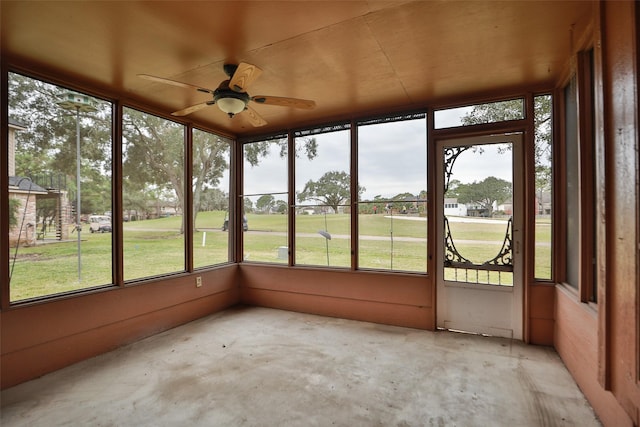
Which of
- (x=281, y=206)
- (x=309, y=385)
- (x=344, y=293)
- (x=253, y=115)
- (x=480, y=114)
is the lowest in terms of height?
(x=309, y=385)

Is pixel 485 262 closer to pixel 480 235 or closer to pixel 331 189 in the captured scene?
pixel 480 235

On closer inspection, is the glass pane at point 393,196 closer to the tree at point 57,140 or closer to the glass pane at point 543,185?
the glass pane at point 543,185

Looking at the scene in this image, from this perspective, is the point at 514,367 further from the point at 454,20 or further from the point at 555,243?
the point at 454,20

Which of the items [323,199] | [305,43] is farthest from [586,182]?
[323,199]

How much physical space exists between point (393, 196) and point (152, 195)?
2934 mm

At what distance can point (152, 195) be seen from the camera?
3488mm

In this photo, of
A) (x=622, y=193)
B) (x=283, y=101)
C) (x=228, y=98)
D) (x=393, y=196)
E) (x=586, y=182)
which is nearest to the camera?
(x=622, y=193)

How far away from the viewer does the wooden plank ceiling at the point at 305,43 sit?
1.86m

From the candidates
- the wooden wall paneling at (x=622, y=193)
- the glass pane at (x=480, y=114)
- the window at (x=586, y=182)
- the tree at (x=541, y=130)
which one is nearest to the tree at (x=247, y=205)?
the glass pane at (x=480, y=114)

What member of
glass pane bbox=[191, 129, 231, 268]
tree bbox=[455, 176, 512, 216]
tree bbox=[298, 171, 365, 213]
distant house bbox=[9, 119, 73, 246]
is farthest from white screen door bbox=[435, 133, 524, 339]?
distant house bbox=[9, 119, 73, 246]

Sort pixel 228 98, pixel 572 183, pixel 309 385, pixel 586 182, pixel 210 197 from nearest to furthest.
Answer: pixel 586 182, pixel 309 385, pixel 228 98, pixel 572 183, pixel 210 197

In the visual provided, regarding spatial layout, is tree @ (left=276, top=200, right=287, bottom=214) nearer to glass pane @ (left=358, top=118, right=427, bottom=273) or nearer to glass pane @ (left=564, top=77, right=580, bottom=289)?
glass pane @ (left=358, top=118, right=427, bottom=273)

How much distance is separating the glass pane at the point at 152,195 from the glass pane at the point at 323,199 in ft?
5.22

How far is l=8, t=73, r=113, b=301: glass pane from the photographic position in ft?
8.03
